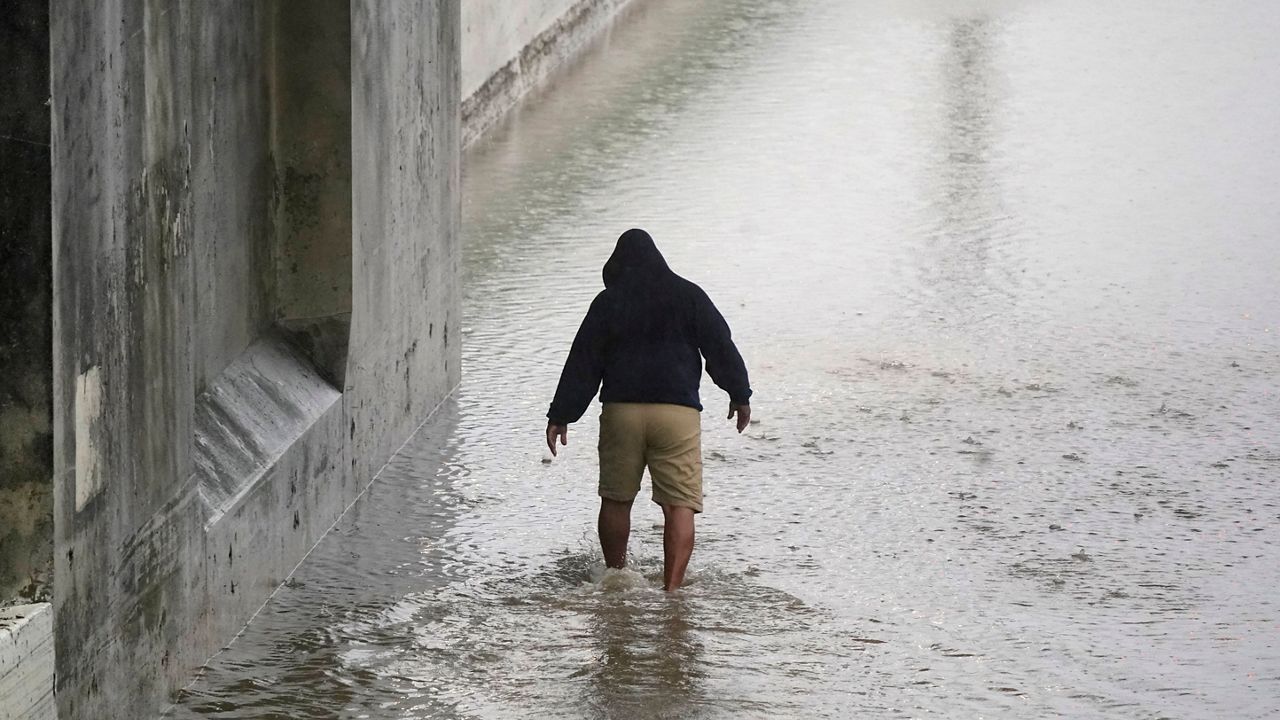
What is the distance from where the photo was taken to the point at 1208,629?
294 inches

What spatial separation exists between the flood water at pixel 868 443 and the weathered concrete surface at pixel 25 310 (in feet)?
4.18

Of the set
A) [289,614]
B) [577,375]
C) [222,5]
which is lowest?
[289,614]

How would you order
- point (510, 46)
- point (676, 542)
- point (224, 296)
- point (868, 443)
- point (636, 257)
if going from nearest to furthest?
point (676, 542)
point (636, 257)
point (224, 296)
point (868, 443)
point (510, 46)

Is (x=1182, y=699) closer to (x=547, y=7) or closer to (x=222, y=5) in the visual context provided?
(x=222, y=5)

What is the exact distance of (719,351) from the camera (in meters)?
7.80

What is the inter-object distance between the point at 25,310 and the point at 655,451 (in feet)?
9.59

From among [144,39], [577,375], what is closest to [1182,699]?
[577,375]

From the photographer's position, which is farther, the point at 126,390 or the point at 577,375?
the point at 577,375

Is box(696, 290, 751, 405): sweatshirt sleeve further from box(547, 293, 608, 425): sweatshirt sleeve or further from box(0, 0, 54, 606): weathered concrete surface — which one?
box(0, 0, 54, 606): weathered concrete surface

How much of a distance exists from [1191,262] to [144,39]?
29.8 feet

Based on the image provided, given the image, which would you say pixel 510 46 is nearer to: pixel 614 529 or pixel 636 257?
pixel 636 257

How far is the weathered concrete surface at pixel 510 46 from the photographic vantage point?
1752 centimetres

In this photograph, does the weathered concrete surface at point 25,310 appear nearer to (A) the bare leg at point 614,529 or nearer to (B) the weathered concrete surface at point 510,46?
(A) the bare leg at point 614,529

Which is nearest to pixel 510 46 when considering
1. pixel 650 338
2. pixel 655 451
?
pixel 650 338
